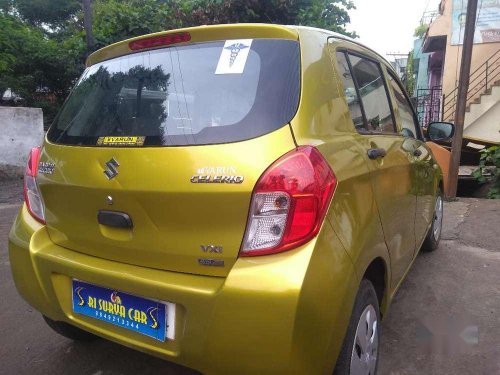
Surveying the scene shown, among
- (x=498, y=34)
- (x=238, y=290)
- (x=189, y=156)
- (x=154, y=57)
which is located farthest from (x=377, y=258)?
(x=498, y=34)

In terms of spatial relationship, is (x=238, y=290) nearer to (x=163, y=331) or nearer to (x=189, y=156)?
(x=163, y=331)

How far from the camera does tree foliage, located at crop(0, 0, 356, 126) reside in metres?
8.82

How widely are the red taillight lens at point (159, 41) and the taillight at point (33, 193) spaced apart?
2.41 feet

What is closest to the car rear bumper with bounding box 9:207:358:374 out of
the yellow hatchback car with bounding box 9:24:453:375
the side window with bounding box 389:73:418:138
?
the yellow hatchback car with bounding box 9:24:453:375

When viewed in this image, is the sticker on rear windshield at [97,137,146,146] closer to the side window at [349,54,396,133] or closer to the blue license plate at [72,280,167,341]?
the blue license plate at [72,280,167,341]

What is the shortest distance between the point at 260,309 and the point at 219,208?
38 cm

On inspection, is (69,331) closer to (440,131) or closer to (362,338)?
(362,338)

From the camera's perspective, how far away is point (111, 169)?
5.87 feet

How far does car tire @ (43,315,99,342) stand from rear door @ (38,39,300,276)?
0.64 metres

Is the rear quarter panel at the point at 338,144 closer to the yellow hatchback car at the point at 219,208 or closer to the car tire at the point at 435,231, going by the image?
the yellow hatchback car at the point at 219,208

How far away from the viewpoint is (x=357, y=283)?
174cm

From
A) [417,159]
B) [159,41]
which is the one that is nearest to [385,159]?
[417,159]

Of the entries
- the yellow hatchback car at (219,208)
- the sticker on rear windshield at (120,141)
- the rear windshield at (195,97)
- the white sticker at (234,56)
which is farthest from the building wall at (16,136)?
the white sticker at (234,56)

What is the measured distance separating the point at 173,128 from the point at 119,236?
496 millimetres
